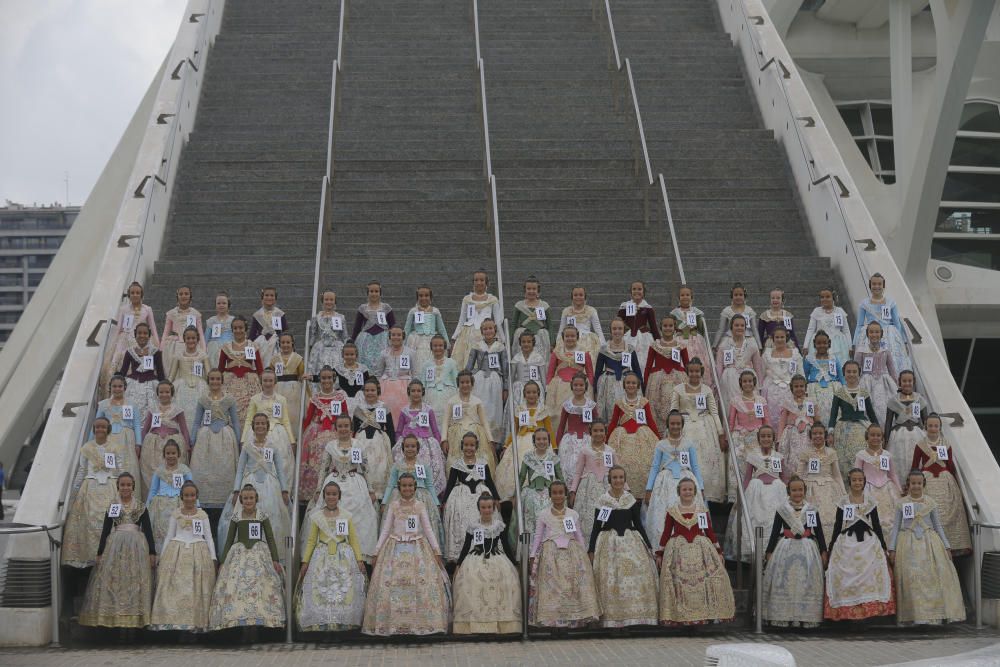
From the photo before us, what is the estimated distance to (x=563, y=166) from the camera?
1817 centimetres

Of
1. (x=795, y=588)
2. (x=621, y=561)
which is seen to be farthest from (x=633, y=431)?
(x=795, y=588)

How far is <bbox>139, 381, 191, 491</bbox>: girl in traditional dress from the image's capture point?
12.0 metres

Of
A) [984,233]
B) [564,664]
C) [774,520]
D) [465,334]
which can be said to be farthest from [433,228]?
[984,233]

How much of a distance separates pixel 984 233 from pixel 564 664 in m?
19.7

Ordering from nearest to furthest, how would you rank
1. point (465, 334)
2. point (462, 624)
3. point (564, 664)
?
point (564, 664) < point (462, 624) < point (465, 334)

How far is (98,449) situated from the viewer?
38.3ft

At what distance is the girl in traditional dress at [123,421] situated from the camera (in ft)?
39.0

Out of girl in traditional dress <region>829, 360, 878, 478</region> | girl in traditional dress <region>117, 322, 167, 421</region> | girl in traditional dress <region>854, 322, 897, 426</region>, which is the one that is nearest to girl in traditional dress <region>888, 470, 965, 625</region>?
girl in traditional dress <region>829, 360, 878, 478</region>

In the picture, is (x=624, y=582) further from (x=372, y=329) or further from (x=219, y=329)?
(x=219, y=329)

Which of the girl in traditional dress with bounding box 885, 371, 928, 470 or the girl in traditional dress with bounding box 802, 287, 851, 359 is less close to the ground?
the girl in traditional dress with bounding box 802, 287, 851, 359

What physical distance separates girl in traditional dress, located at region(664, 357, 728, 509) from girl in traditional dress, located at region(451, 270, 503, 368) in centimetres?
203

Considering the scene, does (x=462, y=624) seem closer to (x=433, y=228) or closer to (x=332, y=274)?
(x=332, y=274)

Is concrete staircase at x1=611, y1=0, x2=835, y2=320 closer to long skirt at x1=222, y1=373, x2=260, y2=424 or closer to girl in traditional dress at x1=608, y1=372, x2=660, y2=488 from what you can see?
girl in traditional dress at x1=608, y1=372, x2=660, y2=488

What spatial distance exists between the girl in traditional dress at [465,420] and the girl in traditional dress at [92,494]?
9.27ft
